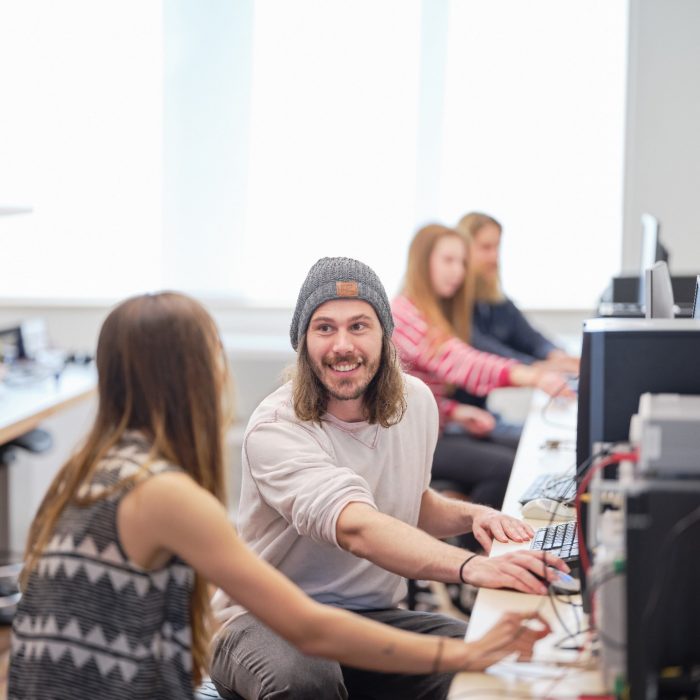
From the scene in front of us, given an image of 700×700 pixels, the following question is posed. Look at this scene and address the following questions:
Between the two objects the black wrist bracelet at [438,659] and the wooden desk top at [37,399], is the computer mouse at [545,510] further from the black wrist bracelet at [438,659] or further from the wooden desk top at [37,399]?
the wooden desk top at [37,399]

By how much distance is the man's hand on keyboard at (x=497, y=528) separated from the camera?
6.45 feet

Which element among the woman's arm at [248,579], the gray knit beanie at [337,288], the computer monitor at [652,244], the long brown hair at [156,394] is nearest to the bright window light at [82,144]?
the computer monitor at [652,244]

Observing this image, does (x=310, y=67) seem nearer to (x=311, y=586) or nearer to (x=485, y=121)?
(x=485, y=121)

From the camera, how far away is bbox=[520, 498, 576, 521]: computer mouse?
213cm

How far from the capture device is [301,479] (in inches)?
70.4

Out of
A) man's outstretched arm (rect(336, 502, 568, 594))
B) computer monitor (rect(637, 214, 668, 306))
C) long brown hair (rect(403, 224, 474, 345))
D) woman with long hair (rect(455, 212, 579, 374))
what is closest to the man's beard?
man's outstretched arm (rect(336, 502, 568, 594))

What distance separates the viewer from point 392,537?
170 centimetres

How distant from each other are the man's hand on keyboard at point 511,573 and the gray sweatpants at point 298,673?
22 cm

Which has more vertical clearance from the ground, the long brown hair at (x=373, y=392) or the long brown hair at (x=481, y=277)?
the long brown hair at (x=481, y=277)

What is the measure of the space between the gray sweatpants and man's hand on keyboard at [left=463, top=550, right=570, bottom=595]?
0.22 meters

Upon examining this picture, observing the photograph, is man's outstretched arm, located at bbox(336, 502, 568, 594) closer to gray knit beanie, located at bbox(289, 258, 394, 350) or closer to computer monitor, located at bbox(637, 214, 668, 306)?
gray knit beanie, located at bbox(289, 258, 394, 350)

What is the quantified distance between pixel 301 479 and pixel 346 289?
1.17 ft

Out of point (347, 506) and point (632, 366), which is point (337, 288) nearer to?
point (347, 506)

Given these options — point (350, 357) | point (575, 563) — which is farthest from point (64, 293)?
point (575, 563)
